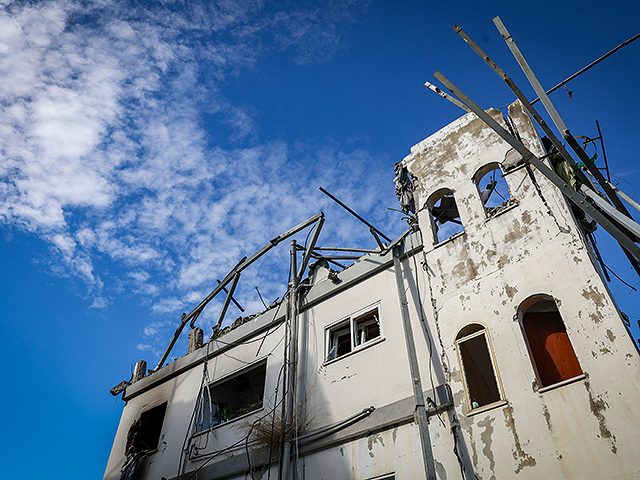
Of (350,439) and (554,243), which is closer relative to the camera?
(554,243)

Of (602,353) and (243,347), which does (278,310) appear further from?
(602,353)

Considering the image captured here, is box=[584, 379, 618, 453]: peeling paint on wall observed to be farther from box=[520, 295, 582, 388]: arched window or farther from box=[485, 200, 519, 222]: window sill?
box=[485, 200, 519, 222]: window sill

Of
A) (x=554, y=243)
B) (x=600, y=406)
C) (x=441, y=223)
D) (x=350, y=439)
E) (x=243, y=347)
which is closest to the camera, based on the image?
(x=600, y=406)

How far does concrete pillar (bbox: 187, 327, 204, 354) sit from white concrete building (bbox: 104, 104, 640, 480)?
1.50 meters

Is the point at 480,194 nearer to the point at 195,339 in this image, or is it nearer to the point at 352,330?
the point at 352,330

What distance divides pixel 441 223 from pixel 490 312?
4.07 meters

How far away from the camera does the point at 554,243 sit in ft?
25.8

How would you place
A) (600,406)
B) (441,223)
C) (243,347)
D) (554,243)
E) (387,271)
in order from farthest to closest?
(243,347) → (441,223) → (387,271) → (554,243) → (600,406)

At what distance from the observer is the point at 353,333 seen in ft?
33.0

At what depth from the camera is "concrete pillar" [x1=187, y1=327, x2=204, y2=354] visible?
14.6 meters

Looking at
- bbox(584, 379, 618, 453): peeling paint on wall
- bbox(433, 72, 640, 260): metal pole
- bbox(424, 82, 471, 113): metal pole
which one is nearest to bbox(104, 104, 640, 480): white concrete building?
bbox(584, 379, 618, 453): peeling paint on wall

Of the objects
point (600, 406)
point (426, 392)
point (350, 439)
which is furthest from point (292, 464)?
point (600, 406)

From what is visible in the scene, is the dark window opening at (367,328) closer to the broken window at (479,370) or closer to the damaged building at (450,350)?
the damaged building at (450,350)

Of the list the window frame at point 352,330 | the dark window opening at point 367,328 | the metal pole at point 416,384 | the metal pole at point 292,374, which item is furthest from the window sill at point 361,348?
the metal pole at point 292,374
